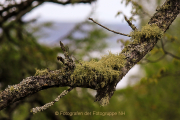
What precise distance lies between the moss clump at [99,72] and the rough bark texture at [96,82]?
2 cm

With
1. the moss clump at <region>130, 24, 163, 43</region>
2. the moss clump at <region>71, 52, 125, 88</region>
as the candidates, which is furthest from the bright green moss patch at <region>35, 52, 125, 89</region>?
the moss clump at <region>130, 24, 163, 43</region>

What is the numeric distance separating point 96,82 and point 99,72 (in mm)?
55

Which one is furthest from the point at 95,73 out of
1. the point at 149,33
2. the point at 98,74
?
the point at 149,33

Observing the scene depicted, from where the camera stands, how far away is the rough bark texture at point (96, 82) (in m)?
0.84

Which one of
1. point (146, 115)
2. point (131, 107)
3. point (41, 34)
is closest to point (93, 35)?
point (41, 34)

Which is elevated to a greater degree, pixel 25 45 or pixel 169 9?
pixel 169 9

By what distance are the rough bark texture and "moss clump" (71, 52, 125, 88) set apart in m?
0.02

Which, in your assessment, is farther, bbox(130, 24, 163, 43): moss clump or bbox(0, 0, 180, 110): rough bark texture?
bbox(130, 24, 163, 43): moss clump

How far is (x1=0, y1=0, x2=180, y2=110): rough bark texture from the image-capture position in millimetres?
837

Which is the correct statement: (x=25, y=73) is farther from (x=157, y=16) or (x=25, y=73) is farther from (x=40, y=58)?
(x=157, y=16)

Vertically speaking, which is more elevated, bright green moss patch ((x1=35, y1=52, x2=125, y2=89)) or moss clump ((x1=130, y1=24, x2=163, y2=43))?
moss clump ((x1=130, y1=24, x2=163, y2=43))

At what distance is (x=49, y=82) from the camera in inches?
34.6

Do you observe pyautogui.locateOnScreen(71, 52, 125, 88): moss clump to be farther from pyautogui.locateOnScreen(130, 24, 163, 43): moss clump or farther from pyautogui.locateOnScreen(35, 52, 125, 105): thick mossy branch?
pyautogui.locateOnScreen(130, 24, 163, 43): moss clump

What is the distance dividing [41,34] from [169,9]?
3.11 metres
